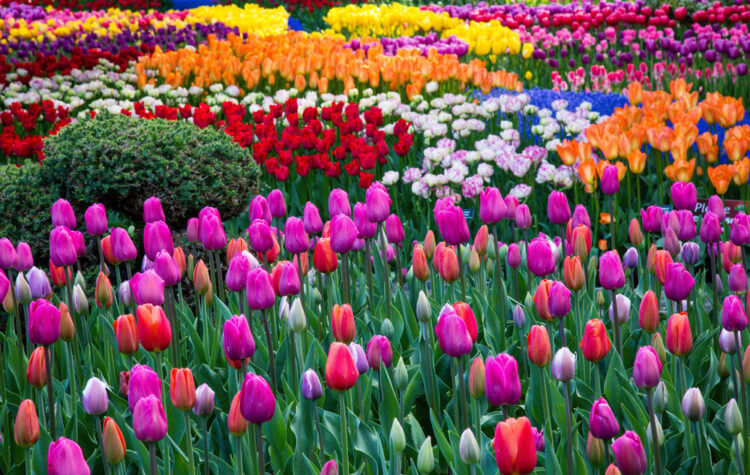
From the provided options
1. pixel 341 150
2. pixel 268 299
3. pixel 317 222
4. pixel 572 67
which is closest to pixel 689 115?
pixel 341 150

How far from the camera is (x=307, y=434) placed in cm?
223

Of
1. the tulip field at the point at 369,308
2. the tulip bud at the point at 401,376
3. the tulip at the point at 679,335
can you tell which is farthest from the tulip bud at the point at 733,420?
the tulip bud at the point at 401,376

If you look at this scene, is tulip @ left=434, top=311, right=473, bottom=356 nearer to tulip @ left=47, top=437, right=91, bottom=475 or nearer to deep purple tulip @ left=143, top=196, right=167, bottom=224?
tulip @ left=47, top=437, right=91, bottom=475

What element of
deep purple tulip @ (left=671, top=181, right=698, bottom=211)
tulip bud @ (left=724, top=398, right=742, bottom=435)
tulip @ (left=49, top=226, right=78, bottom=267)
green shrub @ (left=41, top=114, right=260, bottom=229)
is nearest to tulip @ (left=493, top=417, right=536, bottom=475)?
tulip bud @ (left=724, top=398, right=742, bottom=435)

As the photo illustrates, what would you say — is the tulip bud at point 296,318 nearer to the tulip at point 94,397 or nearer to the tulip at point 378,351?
the tulip at point 378,351

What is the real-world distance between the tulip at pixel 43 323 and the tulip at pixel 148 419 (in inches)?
20.9

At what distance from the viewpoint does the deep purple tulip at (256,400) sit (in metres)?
1.67

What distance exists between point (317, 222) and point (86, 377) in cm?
96

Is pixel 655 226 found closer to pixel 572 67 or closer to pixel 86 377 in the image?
pixel 86 377

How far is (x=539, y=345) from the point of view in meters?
1.96

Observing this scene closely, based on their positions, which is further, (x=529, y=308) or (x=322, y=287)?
(x=322, y=287)

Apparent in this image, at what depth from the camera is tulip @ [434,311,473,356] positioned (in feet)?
6.26

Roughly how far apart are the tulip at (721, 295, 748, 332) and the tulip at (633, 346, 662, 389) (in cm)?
33

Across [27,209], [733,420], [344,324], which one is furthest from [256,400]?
[27,209]
